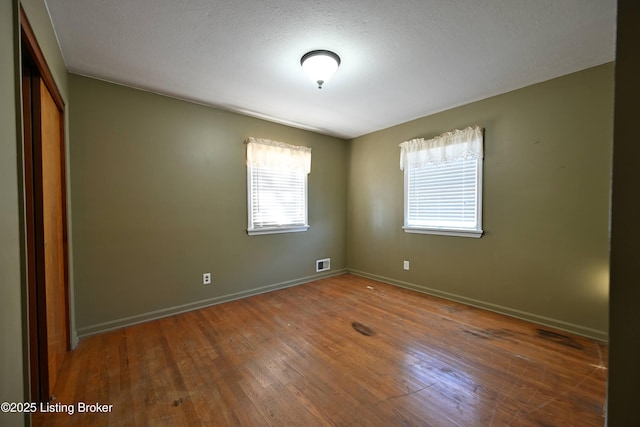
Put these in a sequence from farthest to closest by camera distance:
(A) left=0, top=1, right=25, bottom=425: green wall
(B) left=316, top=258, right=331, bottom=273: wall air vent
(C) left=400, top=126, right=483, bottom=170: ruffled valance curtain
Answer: (B) left=316, top=258, right=331, bottom=273: wall air vent
(C) left=400, top=126, right=483, bottom=170: ruffled valance curtain
(A) left=0, top=1, right=25, bottom=425: green wall

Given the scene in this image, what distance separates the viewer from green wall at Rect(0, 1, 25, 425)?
2.88ft

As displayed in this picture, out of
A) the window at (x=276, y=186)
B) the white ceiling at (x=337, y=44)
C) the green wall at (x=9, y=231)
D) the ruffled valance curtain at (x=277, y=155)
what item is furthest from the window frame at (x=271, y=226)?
the green wall at (x=9, y=231)

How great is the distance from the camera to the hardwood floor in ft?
4.89

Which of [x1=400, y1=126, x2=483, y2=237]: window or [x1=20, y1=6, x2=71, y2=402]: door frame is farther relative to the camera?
[x1=400, y1=126, x2=483, y2=237]: window

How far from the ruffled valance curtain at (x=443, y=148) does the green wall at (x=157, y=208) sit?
1.78 meters

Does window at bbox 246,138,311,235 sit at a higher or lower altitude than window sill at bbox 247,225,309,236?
higher

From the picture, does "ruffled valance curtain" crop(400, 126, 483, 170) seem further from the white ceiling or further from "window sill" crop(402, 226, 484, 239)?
"window sill" crop(402, 226, 484, 239)

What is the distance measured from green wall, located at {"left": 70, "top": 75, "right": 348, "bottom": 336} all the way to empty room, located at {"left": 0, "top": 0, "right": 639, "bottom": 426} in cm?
2

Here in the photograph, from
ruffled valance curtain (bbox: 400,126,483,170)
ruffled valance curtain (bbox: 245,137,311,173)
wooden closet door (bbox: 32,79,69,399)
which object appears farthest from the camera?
ruffled valance curtain (bbox: 245,137,311,173)

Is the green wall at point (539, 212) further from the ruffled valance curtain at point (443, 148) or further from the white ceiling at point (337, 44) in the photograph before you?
the white ceiling at point (337, 44)

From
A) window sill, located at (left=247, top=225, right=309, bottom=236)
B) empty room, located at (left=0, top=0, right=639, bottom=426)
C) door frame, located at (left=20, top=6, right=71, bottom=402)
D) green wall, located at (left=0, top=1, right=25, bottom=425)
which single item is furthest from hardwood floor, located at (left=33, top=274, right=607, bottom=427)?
window sill, located at (left=247, top=225, right=309, bottom=236)

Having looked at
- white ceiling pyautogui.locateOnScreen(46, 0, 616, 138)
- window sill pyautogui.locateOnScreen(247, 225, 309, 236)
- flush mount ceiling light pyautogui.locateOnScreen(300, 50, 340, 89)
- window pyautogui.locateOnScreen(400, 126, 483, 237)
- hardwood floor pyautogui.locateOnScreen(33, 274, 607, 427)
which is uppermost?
white ceiling pyautogui.locateOnScreen(46, 0, 616, 138)

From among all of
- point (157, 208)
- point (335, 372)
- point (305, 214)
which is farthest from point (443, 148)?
point (157, 208)

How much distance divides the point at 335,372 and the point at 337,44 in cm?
245
